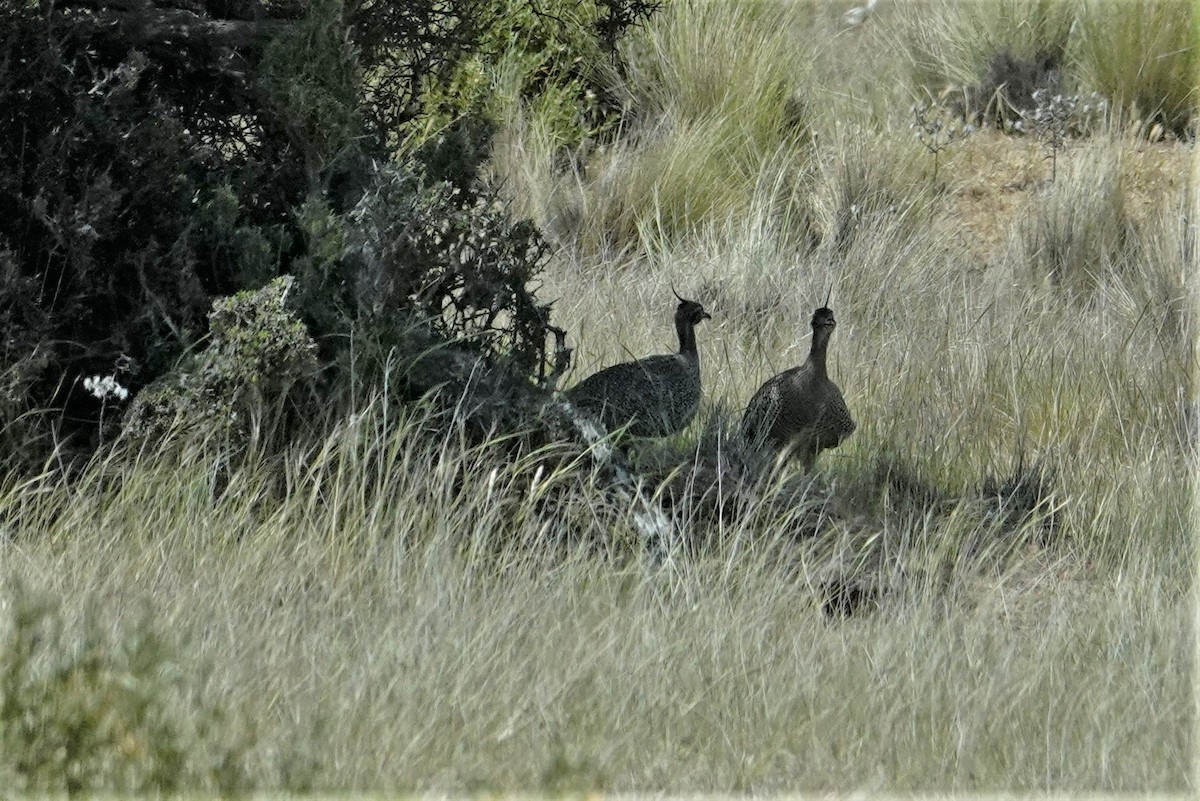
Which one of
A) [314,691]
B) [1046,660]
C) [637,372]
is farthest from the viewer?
[637,372]

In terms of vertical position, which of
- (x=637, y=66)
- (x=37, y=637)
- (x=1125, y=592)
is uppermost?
(x=637, y=66)

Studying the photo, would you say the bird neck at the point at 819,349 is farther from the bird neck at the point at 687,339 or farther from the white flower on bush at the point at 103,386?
the white flower on bush at the point at 103,386

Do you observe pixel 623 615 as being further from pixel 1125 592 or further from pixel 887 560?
pixel 1125 592

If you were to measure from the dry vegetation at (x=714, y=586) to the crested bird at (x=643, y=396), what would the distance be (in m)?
0.13

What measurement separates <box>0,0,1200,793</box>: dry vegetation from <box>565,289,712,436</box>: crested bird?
0.43 ft

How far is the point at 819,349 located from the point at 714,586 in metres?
1.80

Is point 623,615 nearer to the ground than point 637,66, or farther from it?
nearer to the ground

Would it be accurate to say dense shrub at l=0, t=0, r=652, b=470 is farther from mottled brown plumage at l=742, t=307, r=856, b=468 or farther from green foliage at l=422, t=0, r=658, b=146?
green foliage at l=422, t=0, r=658, b=146

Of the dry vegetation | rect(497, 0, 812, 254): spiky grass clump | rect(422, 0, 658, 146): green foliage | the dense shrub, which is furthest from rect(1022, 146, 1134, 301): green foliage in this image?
the dense shrub

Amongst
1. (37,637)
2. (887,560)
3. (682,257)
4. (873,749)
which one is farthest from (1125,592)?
(682,257)

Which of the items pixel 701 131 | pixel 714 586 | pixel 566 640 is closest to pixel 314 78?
pixel 714 586

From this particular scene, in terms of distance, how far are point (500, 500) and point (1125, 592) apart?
5.93ft

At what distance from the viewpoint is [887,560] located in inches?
195

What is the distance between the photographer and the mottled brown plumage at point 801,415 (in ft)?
19.4
